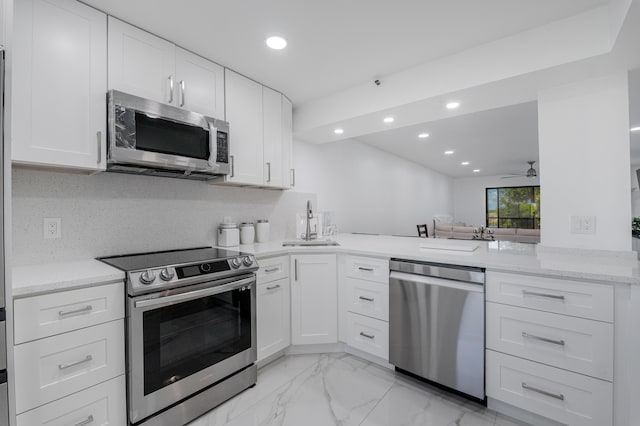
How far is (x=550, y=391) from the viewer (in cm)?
155

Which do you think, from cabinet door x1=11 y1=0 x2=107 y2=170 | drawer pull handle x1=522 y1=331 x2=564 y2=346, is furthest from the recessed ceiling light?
drawer pull handle x1=522 y1=331 x2=564 y2=346

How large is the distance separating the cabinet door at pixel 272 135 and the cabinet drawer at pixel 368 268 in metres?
1.02

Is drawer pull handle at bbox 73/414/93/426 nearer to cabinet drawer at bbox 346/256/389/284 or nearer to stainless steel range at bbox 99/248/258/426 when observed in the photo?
stainless steel range at bbox 99/248/258/426

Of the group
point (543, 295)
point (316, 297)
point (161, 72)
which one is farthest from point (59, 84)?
point (543, 295)

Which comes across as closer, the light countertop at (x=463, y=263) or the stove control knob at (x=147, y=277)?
the light countertop at (x=463, y=263)

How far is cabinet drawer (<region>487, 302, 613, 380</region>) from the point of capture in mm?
1428

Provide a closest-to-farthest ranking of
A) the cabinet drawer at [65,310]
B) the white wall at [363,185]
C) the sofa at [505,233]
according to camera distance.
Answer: the cabinet drawer at [65,310] → the white wall at [363,185] → the sofa at [505,233]

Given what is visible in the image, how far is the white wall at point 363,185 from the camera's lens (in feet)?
12.1

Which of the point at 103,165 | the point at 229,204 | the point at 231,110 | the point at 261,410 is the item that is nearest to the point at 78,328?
the point at 103,165

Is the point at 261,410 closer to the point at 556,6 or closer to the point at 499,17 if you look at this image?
the point at 499,17

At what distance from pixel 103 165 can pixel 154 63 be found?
753 mm

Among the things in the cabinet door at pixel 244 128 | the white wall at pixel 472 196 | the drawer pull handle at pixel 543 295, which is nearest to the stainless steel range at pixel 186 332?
the cabinet door at pixel 244 128

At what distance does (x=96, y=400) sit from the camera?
1.40 m

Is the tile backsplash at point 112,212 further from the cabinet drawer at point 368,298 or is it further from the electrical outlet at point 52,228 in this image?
the cabinet drawer at point 368,298
